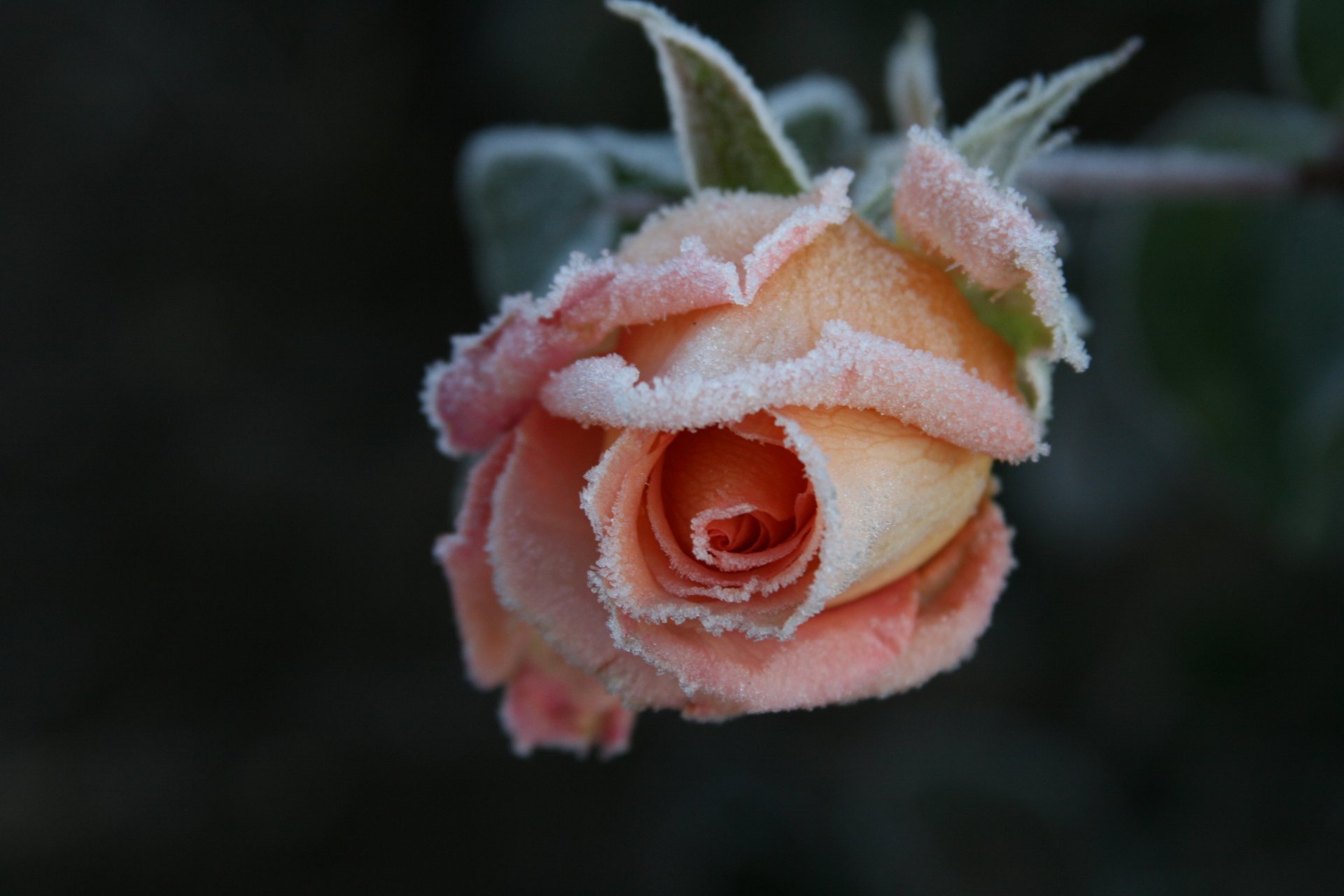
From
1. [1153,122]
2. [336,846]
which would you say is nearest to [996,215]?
[1153,122]

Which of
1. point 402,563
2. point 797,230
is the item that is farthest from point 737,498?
point 402,563

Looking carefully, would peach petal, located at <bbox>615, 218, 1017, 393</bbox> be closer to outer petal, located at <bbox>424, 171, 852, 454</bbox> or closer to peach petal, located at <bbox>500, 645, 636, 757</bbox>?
outer petal, located at <bbox>424, 171, 852, 454</bbox>

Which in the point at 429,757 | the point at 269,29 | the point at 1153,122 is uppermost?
the point at 269,29

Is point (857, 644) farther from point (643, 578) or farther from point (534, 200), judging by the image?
point (534, 200)

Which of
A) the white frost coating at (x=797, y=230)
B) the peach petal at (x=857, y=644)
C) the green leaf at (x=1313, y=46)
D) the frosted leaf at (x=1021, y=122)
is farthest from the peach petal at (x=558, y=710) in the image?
the green leaf at (x=1313, y=46)

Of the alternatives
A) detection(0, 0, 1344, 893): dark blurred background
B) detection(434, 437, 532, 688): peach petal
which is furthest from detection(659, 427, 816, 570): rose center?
detection(0, 0, 1344, 893): dark blurred background

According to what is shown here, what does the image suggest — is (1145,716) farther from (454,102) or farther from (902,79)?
(454,102)
